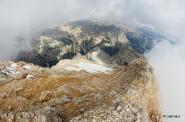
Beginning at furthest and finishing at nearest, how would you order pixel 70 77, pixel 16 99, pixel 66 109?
pixel 70 77 → pixel 16 99 → pixel 66 109

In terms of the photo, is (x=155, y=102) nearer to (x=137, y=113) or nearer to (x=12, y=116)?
(x=137, y=113)

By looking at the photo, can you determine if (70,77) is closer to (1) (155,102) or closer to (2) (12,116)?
(1) (155,102)

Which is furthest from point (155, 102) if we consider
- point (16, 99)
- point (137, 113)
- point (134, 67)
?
point (16, 99)

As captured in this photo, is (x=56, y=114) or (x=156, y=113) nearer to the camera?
(x=56, y=114)

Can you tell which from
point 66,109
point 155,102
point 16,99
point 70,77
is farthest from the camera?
point 70,77

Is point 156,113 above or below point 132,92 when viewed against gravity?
below

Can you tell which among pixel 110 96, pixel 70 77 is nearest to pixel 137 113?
pixel 110 96
